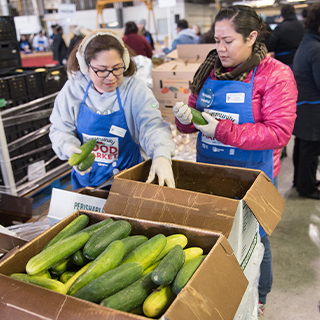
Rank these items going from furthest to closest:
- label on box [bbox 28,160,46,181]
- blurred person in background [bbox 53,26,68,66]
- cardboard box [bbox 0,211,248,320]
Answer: blurred person in background [bbox 53,26,68,66]
label on box [bbox 28,160,46,181]
cardboard box [bbox 0,211,248,320]

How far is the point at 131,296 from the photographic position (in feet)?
2.94

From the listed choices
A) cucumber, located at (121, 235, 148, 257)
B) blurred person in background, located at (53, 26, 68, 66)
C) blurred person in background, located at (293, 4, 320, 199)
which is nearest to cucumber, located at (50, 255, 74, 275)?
cucumber, located at (121, 235, 148, 257)

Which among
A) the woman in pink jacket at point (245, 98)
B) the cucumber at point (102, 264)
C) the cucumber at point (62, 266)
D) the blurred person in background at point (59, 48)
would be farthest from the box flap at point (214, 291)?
the blurred person in background at point (59, 48)

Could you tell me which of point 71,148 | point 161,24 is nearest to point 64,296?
point 71,148

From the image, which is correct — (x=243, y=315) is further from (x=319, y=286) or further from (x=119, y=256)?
(x=319, y=286)

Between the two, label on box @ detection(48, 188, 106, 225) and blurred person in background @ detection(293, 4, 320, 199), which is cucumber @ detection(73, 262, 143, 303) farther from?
blurred person in background @ detection(293, 4, 320, 199)

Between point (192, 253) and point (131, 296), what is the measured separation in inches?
11.1

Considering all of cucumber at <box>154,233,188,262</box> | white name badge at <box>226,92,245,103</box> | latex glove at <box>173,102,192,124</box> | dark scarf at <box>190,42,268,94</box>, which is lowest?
cucumber at <box>154,233,188,262</box>

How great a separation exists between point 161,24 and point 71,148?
79.3 ft

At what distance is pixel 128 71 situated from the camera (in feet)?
6.81

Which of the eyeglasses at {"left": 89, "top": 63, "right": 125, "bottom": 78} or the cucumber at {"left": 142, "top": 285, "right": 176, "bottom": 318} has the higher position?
the eyeglasses at {"left": 89, "top": 63, "right": 125, "bottom": 78}

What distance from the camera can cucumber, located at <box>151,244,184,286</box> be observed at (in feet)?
3.06

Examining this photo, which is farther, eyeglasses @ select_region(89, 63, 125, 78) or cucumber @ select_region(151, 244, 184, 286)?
eyeglasses @ select_region(89, 63, 125, 78)

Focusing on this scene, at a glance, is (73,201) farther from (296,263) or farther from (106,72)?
(296,263)
